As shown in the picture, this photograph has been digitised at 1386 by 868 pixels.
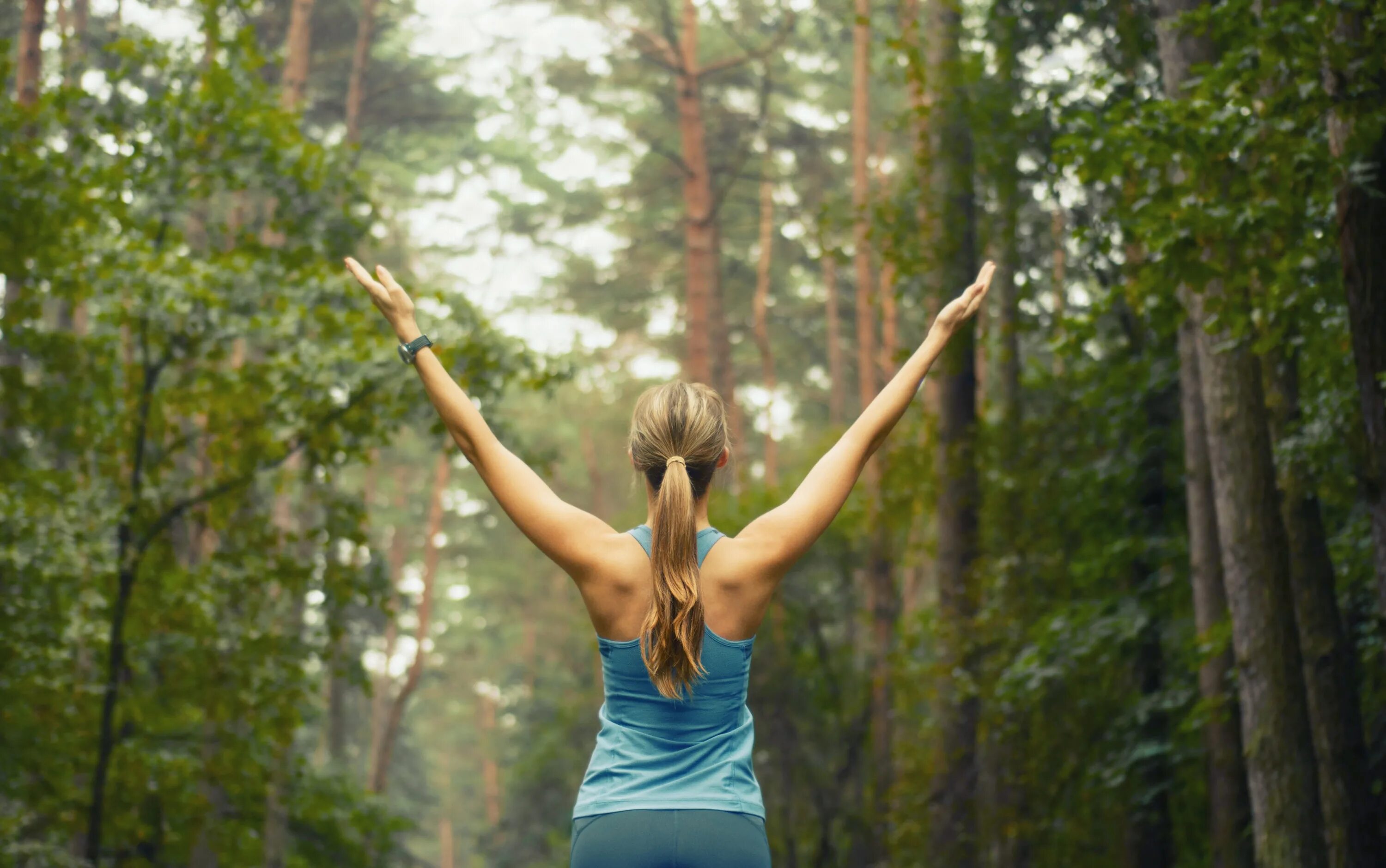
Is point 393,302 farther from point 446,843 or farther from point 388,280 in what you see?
point 446,843

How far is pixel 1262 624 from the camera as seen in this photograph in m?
7.31

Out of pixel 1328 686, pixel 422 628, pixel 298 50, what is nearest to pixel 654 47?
pixel 298 50

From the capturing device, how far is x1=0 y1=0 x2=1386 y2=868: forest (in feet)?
23.2

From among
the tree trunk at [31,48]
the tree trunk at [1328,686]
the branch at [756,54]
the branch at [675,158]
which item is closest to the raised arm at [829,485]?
the tree trunk at [1328,686]

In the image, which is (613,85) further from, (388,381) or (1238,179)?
(1238,179)

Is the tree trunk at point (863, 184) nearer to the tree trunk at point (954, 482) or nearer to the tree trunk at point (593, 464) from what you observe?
the tree trunk at point (954, 482)

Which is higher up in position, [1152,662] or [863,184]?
[863,184]

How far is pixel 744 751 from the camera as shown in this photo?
248cm

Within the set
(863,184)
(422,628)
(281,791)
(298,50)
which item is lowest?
(281,791)

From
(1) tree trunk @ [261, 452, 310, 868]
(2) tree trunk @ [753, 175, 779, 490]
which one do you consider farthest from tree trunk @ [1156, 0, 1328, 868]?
(2) tree trunk @ [753, 175, 779, 490]

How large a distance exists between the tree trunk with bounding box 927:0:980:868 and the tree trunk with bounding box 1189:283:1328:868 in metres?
4.60

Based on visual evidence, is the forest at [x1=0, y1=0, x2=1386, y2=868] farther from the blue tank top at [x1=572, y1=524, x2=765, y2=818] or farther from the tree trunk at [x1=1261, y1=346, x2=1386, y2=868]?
the blue tank top at [x1=572, y1=524, x2=765, y2=818]

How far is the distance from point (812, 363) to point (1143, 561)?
19734mm

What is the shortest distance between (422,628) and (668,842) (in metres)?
30.6
